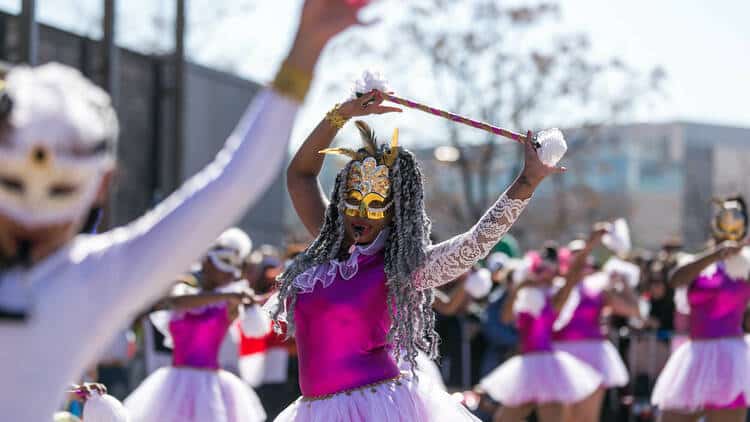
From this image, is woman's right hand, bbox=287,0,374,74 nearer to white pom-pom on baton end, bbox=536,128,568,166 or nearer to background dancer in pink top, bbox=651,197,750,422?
white pom-pom on baton end, bbox=536,128,568,166

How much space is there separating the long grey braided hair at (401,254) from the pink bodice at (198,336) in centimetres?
252

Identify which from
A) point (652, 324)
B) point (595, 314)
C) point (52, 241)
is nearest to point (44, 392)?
point (52, 241)

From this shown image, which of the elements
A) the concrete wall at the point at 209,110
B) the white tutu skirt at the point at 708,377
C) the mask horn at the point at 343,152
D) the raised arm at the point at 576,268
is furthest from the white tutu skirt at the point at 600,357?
the mask horn at the point at 343,152

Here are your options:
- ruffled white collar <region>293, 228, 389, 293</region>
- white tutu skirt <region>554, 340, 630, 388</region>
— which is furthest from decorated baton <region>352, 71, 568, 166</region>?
white tutu skirt <region>554, 340, 630, 388</region>

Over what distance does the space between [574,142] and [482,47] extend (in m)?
3.52

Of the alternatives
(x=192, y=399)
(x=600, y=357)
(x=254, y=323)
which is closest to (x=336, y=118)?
(x=254, y=323)

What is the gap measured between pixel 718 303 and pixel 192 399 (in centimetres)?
368

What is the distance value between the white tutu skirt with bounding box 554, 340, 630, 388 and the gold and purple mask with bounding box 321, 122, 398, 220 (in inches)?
248

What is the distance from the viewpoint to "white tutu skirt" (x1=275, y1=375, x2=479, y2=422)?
4007 millimetres

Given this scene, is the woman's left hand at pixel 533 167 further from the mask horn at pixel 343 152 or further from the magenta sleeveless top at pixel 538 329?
the magenta sleeveless top at pixel 538 329

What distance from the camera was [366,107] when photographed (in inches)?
164

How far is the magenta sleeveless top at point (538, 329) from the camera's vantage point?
30.8 feet

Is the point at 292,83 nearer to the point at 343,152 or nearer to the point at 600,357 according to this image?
the point at 343,152

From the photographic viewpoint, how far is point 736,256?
7316 millimetres
